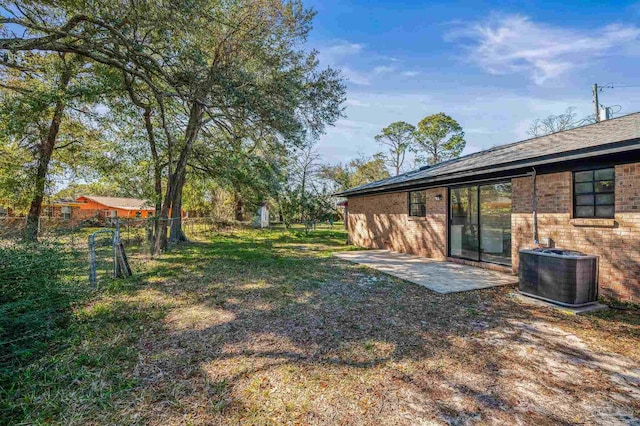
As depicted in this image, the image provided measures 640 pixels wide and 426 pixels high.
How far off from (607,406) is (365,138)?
101 ft

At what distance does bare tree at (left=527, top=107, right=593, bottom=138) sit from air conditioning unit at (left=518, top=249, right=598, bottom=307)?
1894cm

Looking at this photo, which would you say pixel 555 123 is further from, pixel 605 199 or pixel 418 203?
pixel 605 199

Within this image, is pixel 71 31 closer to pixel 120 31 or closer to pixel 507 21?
pixel 120 31

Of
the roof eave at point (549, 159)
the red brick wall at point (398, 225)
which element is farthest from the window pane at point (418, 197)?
the roof eave at point (549, 159)

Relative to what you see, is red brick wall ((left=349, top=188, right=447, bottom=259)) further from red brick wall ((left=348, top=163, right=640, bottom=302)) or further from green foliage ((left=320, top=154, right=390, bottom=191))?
green foliage ((left=320, top=154, right=390, bottom=191))

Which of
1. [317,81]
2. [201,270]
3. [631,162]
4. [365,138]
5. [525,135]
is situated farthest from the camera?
[365,138]

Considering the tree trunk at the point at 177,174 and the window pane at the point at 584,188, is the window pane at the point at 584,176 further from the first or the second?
the tree trunk at the point at 177,174

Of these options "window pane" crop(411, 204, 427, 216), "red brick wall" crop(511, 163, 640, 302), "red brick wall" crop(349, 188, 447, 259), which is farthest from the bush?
"window pane" crop(411, 204, 427, 216)

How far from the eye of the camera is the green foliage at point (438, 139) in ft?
87.4

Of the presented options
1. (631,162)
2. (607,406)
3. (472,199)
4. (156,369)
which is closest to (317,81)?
(472,199)

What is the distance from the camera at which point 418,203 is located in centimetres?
959

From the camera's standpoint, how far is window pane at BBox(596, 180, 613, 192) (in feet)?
16.0

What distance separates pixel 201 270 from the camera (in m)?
7.40

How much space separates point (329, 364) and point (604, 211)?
5.42 metres
